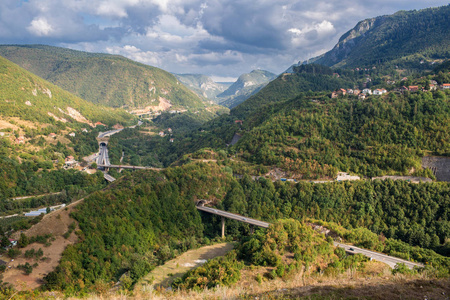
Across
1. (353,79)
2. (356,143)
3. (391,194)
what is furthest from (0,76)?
(353,79)

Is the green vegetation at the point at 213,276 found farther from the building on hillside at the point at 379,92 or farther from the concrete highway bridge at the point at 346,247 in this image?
the building on hillside at the point at 379,92

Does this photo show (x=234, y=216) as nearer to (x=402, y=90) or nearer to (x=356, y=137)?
(x=356, y=137)

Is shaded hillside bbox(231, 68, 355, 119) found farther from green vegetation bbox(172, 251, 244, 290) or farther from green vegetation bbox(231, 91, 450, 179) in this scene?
green vegetation bbox(172, 251, 244, 290)

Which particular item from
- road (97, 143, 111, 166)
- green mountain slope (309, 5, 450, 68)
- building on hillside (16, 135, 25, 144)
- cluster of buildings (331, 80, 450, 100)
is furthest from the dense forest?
green mountain slope (309, 5, 450, 68)

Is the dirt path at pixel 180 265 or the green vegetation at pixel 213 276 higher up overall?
the green vegetation at pixel 213 276

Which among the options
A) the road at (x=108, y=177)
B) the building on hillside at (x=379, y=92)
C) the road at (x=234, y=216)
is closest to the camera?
the road at (x=234, y=216)

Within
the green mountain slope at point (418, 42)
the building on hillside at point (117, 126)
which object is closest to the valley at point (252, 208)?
the building on hillside at point (117, 126)

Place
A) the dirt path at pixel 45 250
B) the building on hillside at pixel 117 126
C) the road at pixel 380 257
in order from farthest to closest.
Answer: the building on hillside at pixel 117 126
the road at pixel 380 257
the dirt path at pixel 45 250
